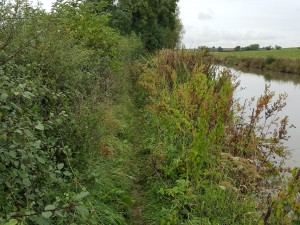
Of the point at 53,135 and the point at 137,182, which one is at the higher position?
the point at 53,135

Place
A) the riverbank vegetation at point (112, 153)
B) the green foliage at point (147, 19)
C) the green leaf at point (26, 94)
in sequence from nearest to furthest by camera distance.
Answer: the green leaf at point (26, 94), the riverbank vegetation at point (112, 153), the green foliage at point (147, 19)

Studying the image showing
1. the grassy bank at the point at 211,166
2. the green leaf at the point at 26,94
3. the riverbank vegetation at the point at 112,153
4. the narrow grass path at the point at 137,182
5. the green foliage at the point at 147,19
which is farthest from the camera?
the green foliage at the point at 147,19

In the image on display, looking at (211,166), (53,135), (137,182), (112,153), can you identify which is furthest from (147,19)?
(53,135)

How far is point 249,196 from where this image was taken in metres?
4.14

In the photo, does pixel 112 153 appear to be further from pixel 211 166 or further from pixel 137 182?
pixel 211 166

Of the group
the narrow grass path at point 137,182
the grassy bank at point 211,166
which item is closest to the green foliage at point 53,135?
the narrow grass path at point 137,182

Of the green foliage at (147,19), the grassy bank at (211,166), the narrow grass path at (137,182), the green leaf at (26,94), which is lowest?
the narrow grass path at (137,182)

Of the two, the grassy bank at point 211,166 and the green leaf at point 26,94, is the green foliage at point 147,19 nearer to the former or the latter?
the grassy bank at point 211,166

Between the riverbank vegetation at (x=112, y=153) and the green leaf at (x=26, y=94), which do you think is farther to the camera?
the riverbank vegetation at (x=112, y=153)

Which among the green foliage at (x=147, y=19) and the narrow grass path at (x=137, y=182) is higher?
the green foliage at (x=147, y=19)

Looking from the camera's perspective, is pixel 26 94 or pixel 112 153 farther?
pixel 112 153

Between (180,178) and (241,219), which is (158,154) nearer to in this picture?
(180,178)

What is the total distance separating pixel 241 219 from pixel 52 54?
3.32 meters

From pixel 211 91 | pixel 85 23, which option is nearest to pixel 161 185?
pixel 211 91
